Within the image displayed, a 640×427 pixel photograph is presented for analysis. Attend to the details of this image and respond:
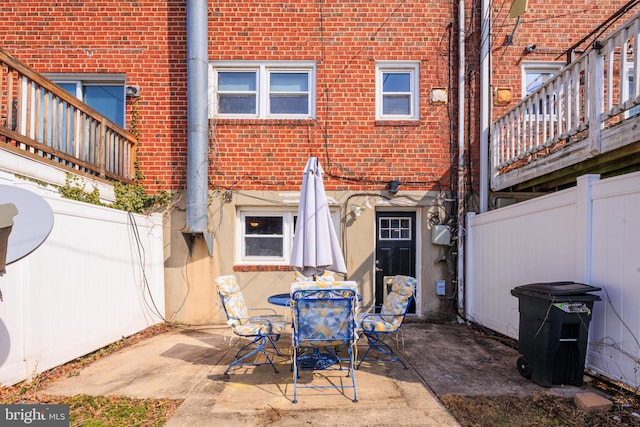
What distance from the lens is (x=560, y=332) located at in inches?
144

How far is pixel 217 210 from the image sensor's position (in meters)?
6.77

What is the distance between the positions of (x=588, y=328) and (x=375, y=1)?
630cm

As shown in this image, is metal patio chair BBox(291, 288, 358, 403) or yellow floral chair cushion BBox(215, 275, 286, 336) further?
yellow floral chair cushion BBox(215, 275, 286, 336)

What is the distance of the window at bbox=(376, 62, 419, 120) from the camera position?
695cm

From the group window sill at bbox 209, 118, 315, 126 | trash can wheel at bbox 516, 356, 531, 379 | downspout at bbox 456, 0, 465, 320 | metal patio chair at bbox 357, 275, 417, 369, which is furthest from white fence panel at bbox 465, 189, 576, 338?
window sill at bbox 209, 118, 315, 126

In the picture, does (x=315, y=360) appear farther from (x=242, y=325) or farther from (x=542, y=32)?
(x=542, y=32)

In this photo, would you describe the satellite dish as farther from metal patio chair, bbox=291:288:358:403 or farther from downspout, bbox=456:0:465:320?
downspout, bbox=456:0:465:320

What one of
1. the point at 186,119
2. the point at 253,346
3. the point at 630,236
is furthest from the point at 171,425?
the point at 186,119

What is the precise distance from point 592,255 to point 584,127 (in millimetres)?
1610

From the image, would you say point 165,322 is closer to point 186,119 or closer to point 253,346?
point 253,346

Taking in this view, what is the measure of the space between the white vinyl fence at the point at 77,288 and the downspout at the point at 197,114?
94 cm

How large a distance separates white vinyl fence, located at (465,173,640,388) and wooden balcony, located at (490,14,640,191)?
57cm

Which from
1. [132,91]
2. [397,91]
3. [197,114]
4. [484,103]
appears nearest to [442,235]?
[484,103]

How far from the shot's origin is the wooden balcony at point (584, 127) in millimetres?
3949
